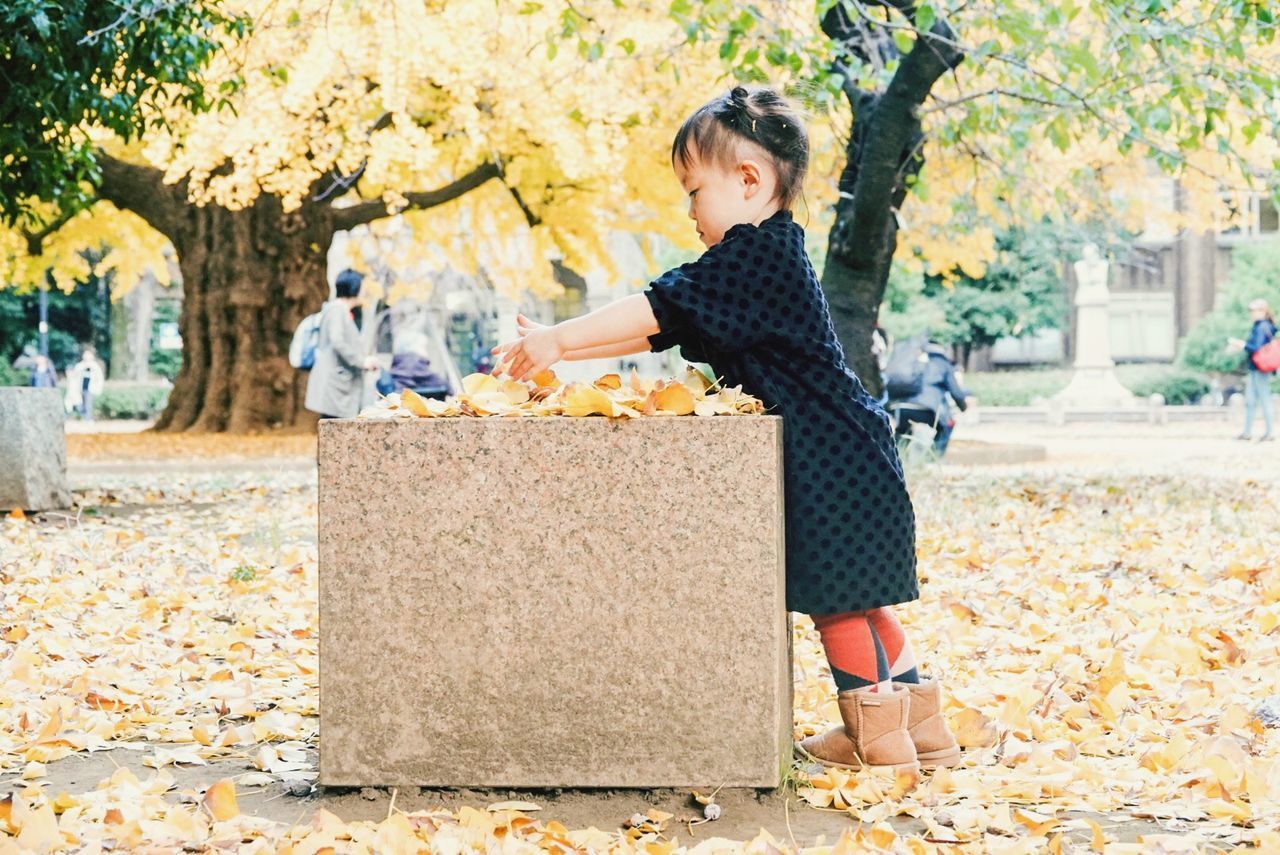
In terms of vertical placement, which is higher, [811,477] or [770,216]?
[770,216]

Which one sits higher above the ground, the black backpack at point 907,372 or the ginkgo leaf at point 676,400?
the black backpack at point 907,372

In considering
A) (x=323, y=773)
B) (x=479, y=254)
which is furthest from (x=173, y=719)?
(x=479, y=254)

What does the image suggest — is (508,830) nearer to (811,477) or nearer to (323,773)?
(323,773)

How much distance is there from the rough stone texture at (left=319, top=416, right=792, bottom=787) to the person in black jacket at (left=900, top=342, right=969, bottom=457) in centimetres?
993

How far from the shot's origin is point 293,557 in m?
6.71

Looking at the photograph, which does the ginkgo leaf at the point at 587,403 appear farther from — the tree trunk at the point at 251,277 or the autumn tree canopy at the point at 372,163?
the tree trunk at the point at 251,277

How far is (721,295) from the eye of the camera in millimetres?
2961

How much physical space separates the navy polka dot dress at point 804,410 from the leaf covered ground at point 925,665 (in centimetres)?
45

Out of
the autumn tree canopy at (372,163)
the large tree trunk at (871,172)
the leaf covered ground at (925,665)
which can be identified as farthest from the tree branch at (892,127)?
the autumn tree canopy at (372,163)

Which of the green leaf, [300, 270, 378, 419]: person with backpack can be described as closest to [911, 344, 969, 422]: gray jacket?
[300, 270, 378, 419]: person with backpack

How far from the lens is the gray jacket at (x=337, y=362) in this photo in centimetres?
976

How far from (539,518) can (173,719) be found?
1.51 meters

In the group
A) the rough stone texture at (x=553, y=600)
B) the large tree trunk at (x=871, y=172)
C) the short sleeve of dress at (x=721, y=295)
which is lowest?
the rough stone texture at (x=553, y=600)

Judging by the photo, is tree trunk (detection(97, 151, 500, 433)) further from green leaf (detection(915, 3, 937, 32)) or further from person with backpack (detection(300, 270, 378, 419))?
green leaf (detection(915, 3, 937, 32))
